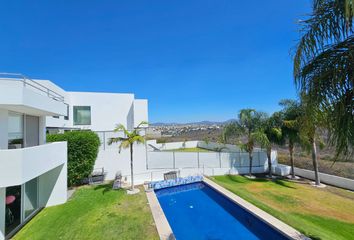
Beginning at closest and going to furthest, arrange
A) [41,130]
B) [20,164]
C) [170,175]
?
1. [20,164]
2. [41,130]
3. [170,175]

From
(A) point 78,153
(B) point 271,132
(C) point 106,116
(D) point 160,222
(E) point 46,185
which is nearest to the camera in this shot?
(D) point 160,222

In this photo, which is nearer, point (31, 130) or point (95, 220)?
point (95, 220)

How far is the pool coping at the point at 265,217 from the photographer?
721cm

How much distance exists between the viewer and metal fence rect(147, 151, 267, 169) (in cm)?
1720

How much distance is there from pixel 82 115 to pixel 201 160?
47.9ft

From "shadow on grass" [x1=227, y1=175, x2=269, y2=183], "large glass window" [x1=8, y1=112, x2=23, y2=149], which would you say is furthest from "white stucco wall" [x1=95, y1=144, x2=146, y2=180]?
"shadow on grass" [x1=227, y1=175, x2=269, y2=183]

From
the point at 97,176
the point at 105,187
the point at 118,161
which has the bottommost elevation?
the point at 105,187

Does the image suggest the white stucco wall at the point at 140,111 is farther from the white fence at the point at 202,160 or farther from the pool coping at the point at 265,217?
the pool coping at the point at 265,217

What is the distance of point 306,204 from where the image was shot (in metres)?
11.4

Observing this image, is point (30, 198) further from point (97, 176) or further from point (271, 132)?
point (271, 132)

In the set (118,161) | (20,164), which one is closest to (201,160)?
(118,161)

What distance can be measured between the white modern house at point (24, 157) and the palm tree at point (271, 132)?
14731mm

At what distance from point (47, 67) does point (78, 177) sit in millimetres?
13672

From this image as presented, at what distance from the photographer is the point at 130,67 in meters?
23.0
